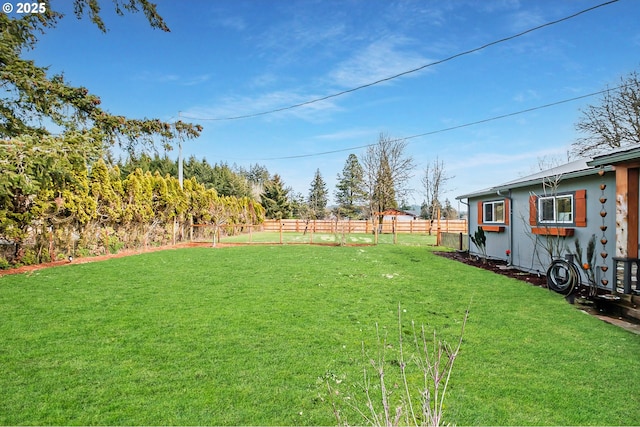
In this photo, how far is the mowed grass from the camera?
8.04ft

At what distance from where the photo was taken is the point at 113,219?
37.4 ft

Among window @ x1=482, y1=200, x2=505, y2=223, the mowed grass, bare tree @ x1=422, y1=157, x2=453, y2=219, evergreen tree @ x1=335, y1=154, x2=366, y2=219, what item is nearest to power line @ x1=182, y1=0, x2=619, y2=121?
window @ x1=482, y1=200, x2=505, y2=223

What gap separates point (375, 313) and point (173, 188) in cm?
1303

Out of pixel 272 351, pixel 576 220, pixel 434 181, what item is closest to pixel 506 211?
pixel 576 220

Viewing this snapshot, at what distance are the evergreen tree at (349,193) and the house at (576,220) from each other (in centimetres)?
2508

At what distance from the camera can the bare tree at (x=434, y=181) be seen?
30.2 meters

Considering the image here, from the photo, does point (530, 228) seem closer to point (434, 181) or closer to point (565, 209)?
point (565, 209)

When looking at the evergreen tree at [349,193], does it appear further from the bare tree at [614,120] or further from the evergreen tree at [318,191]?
the bare tree at [614,120]

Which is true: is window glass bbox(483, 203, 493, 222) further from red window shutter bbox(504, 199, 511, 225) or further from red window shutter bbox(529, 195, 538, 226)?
red window shutter bbox(529, 195, 538, 226)

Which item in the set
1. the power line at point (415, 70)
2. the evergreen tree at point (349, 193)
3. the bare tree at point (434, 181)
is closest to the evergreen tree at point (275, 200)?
the evergreen tree at point (349, 193)

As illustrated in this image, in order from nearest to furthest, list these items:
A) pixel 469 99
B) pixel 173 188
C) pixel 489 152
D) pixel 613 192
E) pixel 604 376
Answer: pixel 604 376 < pixel 613 192 < pixel 469 99 < pixel 173 188 < pixel 489 152

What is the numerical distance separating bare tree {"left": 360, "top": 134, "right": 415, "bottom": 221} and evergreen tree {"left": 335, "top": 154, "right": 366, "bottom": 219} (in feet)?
24.4

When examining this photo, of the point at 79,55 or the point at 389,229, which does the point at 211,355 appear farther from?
the point at 389,229

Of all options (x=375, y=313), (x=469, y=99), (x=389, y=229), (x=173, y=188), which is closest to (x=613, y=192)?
(x=375, y=313)
